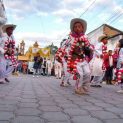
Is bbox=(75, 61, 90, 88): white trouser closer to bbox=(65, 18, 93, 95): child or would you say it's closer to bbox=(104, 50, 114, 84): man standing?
bbox=(65, 18, 93, 95): child

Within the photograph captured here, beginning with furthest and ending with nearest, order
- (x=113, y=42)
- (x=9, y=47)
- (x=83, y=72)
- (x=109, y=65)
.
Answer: (x=113, y=42), (x=109, y=65), (x=9, y=47), (x=83, y=72)

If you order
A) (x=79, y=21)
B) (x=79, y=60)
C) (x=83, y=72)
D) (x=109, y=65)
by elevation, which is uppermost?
(x=79, y=21)

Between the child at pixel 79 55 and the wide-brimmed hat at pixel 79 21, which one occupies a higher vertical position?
the wide-brimmed hat at pixel 79 21

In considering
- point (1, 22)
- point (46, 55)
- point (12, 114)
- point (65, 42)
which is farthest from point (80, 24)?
point (46, 55)

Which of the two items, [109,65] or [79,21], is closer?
[79,21]

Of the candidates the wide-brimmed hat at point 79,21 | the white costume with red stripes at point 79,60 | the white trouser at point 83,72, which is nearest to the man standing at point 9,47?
the wide-brimmed hat at point 79,21

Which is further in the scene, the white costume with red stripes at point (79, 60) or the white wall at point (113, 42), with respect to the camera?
the white wall at point (113, 42)

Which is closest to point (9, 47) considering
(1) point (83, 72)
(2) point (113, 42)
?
(1) point (83, 72)

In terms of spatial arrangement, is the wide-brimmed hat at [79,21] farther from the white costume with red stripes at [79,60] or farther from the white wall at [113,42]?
the white wall at [113,42]

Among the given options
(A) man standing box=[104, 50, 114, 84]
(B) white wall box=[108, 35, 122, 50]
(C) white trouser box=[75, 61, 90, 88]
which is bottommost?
(C) white trouser box=[75, 61, 90, 88]

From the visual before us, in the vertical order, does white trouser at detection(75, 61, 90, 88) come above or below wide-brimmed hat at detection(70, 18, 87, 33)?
below

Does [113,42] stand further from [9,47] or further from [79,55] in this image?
[79,55]

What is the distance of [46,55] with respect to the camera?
137 feet

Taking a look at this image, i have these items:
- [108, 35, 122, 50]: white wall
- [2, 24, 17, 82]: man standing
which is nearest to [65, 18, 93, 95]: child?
[2, 24, 17, 82]: man standing
